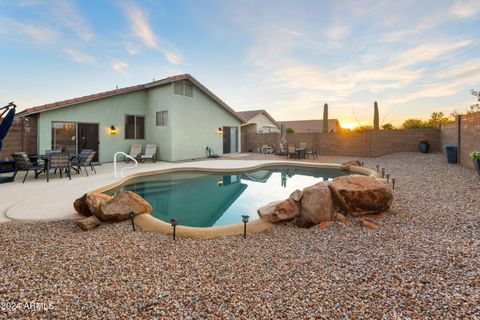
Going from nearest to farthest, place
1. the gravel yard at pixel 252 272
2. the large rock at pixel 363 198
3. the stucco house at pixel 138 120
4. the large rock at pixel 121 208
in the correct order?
1. the gravel yard at pixel 252 272
2. the large rock at pixel 121 208
3. the large rock at pixel 363 198
4. the stucco house at pixel 138 120

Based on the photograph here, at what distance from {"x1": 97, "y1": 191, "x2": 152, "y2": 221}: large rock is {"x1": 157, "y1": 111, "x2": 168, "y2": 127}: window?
973cm

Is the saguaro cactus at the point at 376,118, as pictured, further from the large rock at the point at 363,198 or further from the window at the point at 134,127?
the large rock at the point at 363,198

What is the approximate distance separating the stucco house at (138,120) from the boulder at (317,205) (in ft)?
34.0

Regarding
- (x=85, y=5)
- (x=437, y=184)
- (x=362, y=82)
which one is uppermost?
(x=85, y=5)

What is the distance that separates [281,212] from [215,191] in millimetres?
3986

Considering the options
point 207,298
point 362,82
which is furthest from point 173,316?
point 362,82

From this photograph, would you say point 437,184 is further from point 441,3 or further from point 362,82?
point 362,82

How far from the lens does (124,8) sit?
10.4m

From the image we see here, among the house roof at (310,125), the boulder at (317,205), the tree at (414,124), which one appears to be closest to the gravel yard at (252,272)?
the boulder at (317,205)

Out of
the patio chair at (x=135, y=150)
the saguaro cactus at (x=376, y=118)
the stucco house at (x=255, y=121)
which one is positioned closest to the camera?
the patio chair at (x=135, y=150)

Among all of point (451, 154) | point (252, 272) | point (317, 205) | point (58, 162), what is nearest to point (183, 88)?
point (58, 162)

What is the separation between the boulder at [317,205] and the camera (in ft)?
14.6

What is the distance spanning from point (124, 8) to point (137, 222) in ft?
33.5

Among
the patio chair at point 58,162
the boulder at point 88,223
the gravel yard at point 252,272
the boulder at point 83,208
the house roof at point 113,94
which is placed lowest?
the gravel yard at point 252,272
